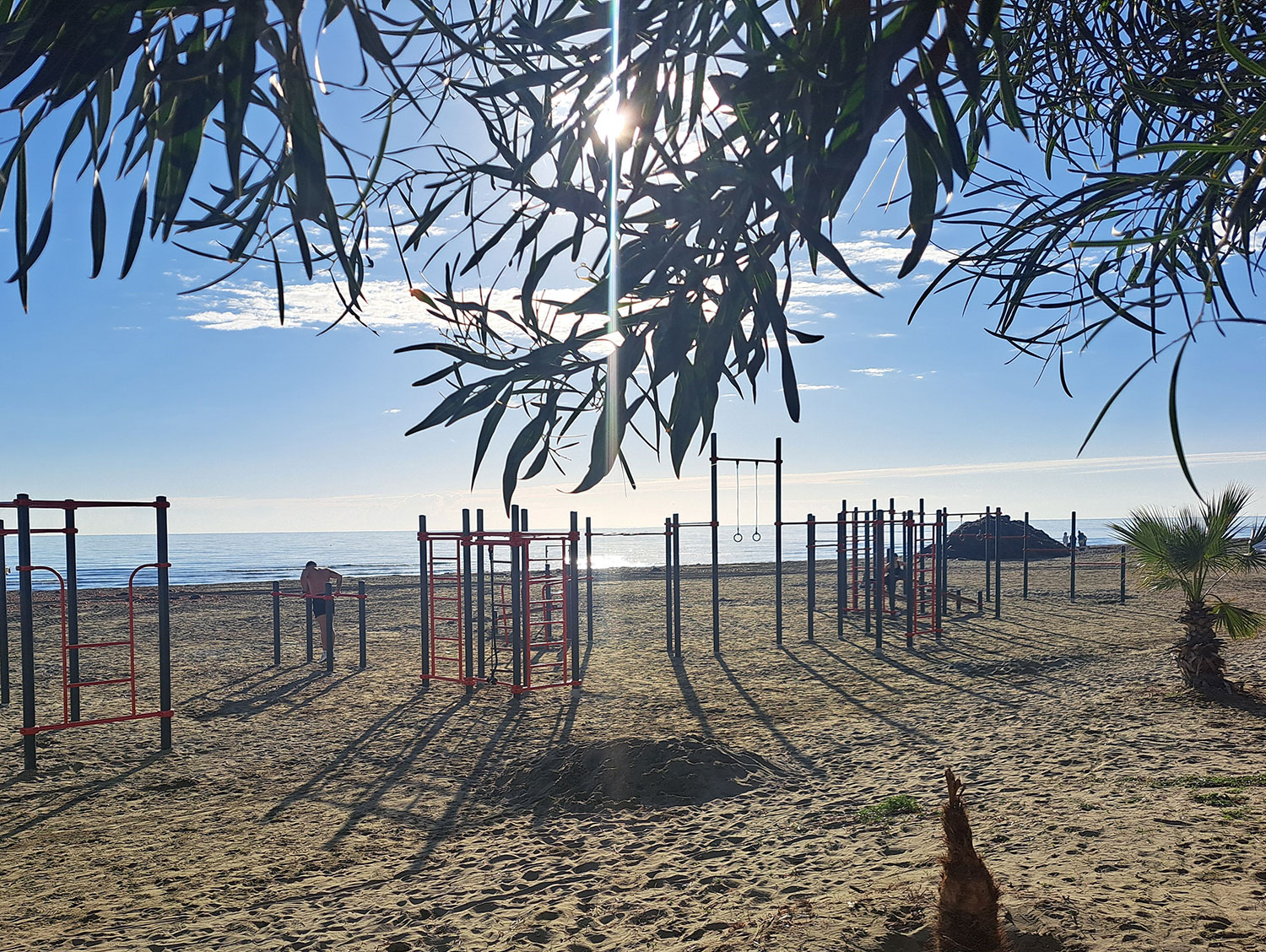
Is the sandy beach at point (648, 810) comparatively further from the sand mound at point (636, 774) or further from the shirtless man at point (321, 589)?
the shirtless man at point (321, 589)

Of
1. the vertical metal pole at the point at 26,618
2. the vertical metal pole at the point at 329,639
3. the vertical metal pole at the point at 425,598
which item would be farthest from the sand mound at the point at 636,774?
the vertical metal pole at the point at 329,639

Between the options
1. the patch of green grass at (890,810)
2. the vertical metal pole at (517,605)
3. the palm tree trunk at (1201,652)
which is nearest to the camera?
the patch of green grass at (890,810)

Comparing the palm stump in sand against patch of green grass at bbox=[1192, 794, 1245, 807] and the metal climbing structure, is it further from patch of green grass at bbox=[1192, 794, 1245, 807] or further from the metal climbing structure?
the metal climbing structure

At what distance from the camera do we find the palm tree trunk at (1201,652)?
377 inches

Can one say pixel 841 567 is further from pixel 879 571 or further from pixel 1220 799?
pixel 1220 799

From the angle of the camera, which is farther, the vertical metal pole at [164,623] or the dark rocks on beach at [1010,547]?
the dark rocks on beach at [1010,547]

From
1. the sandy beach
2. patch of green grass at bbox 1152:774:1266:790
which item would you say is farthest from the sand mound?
patch of green grass at bbox 1152:774:1266:790

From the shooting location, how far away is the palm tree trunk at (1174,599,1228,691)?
958 centimetres

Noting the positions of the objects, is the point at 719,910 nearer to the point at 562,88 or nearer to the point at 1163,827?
the point at 1163,827

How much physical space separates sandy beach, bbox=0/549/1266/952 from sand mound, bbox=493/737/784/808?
0.03m

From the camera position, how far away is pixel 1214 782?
6.30 meters

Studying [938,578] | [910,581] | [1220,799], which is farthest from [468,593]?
[938,578]

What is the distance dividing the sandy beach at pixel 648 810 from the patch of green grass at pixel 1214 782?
36 millimetres

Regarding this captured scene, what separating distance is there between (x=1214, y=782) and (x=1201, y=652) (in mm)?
3969
